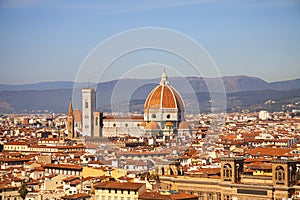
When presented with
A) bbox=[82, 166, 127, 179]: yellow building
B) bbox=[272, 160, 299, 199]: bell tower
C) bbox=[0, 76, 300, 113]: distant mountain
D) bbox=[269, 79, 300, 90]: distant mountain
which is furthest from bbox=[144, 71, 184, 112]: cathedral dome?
bbox=[269, 79, 300, 90]: distant mountain

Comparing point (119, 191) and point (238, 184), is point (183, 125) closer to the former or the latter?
point (119, 191)

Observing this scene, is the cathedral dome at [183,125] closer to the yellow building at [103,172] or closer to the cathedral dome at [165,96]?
the cathedral dome at [165,96]

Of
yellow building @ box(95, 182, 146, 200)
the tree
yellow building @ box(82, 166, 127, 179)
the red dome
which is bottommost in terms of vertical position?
the tree

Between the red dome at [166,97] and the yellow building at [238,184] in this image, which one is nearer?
the yellow building at [238,184]

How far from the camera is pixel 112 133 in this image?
5938cm

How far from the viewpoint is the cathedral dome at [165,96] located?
178 ft

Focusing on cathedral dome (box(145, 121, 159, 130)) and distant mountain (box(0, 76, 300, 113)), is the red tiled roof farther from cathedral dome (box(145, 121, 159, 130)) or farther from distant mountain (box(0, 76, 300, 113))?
distant mountain (box(0, 76, 300, 113))

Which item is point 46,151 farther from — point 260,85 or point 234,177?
point 260,85

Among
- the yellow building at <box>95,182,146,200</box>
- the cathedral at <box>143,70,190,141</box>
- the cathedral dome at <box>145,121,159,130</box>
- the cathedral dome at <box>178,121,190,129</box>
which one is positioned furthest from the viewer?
the cathedral dome at <box>145,121,159,130</box>

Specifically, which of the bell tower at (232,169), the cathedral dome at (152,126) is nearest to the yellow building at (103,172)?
the bell tower at (232,169)

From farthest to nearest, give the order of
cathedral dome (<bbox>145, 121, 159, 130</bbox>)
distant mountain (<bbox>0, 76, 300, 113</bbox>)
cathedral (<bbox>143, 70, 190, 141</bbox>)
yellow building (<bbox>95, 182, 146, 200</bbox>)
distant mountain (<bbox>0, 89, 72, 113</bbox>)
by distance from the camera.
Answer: distant mountain (<bbox>0, 89, 72, 113</bbox>), distant mountain (<bbox>0, 76, 300, 113</bbox>), cathedral dome (<bbox>145, 121, 159, 130</bbox>), cathedral (<bbox>143, 70, 190, 141</bbox>), yellow building (<bbox>95, 182, 146, 200</bbox>)

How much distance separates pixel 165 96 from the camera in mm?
54750

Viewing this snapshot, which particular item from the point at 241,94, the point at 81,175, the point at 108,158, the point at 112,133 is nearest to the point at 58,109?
the point at 241,94

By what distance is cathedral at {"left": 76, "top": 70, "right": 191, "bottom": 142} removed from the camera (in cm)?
5416
